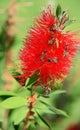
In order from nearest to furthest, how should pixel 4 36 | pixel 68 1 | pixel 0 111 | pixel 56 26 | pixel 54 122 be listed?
pixel 56 26 → pixel 0 111 → pixel 4 36 → pixel 54 122 → pixel 68 1

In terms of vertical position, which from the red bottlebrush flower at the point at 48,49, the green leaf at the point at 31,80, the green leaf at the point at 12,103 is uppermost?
the red bottlebrush flower at the point at 48,49

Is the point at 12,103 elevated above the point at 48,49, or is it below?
below

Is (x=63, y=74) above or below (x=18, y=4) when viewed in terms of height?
below

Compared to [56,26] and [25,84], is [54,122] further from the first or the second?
[56,26]

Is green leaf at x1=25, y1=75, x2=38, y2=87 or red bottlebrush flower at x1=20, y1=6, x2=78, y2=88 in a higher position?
red bottlebrush flower at x1=20, y1=6, x2=78, y2=88

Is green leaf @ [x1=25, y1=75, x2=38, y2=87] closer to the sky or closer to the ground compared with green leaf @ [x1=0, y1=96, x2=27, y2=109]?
closer to the sky

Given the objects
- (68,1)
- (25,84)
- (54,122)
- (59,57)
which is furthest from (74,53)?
(68,1)

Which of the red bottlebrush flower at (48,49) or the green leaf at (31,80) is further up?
the red bottlebrush flower at (48,49)

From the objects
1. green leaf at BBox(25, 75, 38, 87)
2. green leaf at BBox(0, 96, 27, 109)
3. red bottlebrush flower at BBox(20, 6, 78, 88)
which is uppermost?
red bottlebrush flower at BBox(20, 6, 78, 88)
